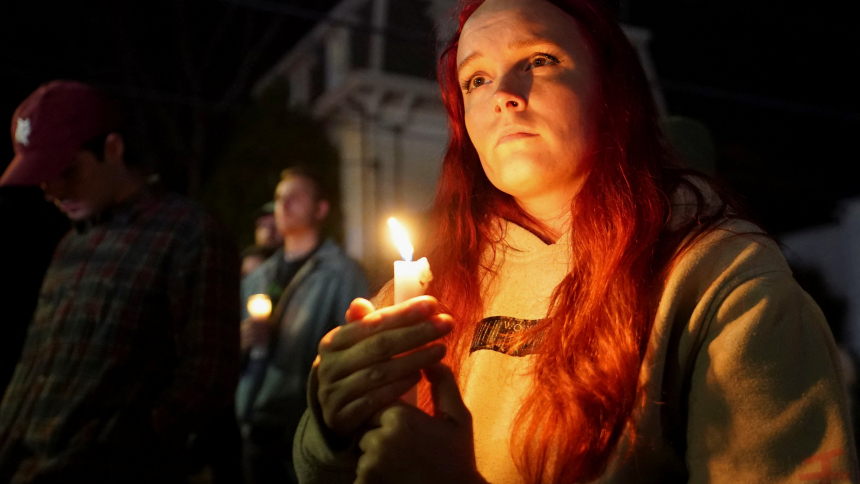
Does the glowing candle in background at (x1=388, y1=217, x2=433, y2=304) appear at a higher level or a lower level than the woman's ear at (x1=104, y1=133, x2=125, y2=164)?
lower

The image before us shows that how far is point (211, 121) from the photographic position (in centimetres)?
1848

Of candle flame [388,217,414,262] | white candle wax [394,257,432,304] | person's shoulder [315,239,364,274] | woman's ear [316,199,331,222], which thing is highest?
candle flame [388,217,414,262]

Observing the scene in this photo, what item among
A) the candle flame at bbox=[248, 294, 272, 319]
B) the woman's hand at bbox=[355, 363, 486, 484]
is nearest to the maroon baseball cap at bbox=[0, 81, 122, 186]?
the candle flame at bbox=[248, 294, 272, 319]

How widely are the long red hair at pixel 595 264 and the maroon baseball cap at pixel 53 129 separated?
1812mm

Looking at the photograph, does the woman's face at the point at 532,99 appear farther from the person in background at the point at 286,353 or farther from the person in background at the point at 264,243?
the person in background at the point at 264,243

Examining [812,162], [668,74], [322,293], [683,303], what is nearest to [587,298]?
[683,303]

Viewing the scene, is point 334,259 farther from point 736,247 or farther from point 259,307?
point 736,247

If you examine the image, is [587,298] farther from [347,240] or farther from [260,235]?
[347,240]

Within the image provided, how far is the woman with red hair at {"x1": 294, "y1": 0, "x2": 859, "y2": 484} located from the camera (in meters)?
1.24

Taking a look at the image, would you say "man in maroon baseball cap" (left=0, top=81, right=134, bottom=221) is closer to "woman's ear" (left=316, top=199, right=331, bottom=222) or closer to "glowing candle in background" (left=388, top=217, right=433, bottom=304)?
"woman's ear" (left=316, top=199, right=331, bottom=222)

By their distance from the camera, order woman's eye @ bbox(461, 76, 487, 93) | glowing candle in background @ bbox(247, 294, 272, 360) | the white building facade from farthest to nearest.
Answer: the white building facade → glowing candle in background @ bbox(247, 294, 272, 360) → woman's eye @ bbox(461, 76, 487, 93)

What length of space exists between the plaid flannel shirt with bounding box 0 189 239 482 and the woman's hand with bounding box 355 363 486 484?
1.53 meters

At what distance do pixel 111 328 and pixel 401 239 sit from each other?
173 cm

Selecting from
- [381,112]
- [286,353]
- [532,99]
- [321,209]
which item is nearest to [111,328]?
[286,353]
